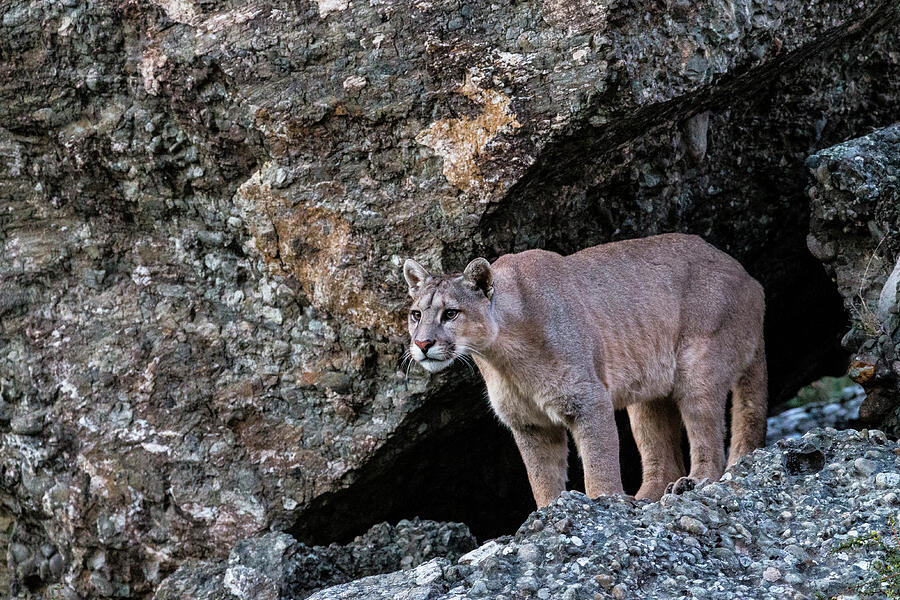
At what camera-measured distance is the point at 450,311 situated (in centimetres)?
816

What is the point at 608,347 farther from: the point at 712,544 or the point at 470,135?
the point at 712,544

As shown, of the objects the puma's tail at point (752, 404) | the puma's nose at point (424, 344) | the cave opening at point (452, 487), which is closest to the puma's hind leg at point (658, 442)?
the puma's tail at point (752, 404)

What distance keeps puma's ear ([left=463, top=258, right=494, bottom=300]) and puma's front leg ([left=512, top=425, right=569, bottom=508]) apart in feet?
3.98

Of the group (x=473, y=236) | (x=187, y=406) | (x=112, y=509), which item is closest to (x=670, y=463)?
(x=473, y=236)

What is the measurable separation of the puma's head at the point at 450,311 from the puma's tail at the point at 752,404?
264 centimetres

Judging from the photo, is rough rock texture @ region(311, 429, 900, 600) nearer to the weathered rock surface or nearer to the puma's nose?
the weathered rock surface

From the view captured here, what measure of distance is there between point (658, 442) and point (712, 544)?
3703 millimetres

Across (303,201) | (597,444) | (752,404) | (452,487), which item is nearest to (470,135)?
(303,201)

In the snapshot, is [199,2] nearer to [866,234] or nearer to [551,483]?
[551,483]

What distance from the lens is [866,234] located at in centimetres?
895

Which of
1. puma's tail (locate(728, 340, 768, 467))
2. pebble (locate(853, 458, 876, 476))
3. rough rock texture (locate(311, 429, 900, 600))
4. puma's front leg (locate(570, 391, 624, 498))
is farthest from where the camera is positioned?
puma's tail (locate(728, 340, 768, 467))

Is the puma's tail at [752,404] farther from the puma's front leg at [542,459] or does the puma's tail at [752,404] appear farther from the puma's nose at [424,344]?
the puma's nose at [424,344]

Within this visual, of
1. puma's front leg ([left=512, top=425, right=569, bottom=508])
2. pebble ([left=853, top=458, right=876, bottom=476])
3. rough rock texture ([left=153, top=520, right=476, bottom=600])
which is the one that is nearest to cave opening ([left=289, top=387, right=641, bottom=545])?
puma's front leg ([left=512, top=425, right=569, bottom=508])

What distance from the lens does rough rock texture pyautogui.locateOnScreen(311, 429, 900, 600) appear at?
18.8 ft
